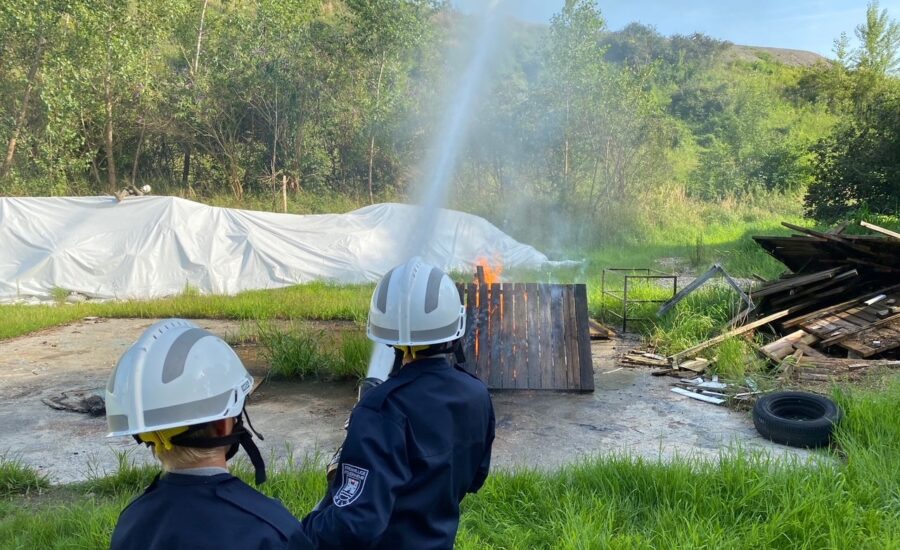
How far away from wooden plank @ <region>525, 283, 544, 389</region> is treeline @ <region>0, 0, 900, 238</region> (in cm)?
976

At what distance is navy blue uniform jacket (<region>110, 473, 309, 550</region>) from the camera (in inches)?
50.6

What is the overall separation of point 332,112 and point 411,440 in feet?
68.2

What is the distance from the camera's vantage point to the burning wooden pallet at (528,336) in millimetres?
6723

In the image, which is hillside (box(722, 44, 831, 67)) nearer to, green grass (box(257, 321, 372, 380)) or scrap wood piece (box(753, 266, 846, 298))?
scrap wood piece (box(753, 266, 846, 298))

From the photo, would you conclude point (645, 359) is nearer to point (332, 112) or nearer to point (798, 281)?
point (798, 281)

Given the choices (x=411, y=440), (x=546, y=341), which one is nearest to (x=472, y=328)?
(x=546, y=341)

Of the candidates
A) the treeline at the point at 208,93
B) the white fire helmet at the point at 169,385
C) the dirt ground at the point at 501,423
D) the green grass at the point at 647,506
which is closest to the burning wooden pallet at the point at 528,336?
the dirt ground at the point at 501,423

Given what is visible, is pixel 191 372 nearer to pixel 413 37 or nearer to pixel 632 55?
pixel 413 37

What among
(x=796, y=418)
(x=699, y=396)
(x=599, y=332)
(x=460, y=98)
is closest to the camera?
(x=796, y=418)

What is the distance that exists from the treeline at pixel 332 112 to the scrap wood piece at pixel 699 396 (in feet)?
35.2

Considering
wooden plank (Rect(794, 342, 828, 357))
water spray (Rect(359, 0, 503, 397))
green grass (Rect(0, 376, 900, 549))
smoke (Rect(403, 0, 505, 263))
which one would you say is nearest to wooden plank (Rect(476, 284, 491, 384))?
water spray (Rect(359, 0, 503, 397))

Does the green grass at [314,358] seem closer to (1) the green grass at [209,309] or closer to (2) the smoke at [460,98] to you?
(1) the green grass at [209,309]

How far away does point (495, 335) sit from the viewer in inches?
272

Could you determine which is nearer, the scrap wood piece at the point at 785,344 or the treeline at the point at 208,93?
the scrap wood piece at the point at 785,344
